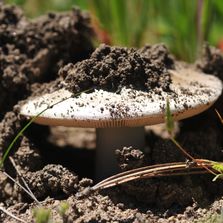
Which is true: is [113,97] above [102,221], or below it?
above

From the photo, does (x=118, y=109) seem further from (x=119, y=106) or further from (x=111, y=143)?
(x=111, y=143)

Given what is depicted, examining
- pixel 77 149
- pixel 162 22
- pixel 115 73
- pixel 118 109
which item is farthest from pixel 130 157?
pixel 162 22

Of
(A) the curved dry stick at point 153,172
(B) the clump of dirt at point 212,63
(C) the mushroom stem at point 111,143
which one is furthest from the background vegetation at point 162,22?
(A) the curved dry stick at point 153,172

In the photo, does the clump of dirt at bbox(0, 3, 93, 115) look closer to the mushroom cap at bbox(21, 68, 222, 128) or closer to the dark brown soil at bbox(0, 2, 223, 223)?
the dark brown soil at bbox(0, 2, 223, 223)

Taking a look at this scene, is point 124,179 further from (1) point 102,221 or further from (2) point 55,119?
(2) point 55,119

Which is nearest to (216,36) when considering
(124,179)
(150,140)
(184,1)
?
(184,1)

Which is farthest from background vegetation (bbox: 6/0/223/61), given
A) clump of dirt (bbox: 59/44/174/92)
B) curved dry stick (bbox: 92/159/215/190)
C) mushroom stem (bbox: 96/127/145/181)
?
curved dry stick (bbox: 92/159/215/190)
